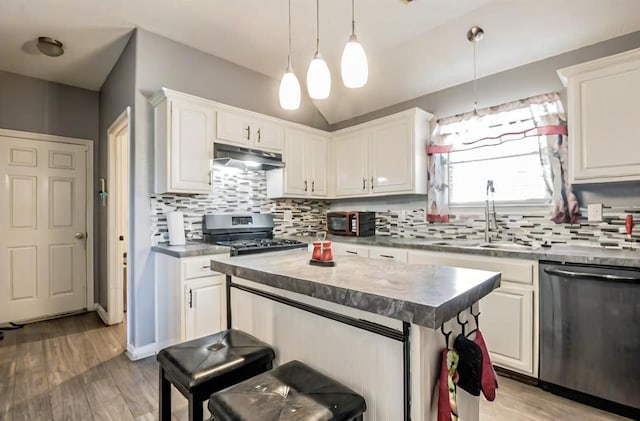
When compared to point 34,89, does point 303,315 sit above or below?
below

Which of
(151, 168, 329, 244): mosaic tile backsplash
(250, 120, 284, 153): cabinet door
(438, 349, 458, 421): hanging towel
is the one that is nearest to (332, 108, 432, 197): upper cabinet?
(151, 168, 329, 244): mosaic tile backsplash

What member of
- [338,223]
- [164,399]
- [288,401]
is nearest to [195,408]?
[164,399]

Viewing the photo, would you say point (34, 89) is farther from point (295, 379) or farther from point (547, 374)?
point (547, 374)

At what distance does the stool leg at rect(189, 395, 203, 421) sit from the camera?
46.6 inches

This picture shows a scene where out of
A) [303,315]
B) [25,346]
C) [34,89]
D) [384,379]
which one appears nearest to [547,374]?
[384,379]

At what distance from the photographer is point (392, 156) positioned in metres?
3.40

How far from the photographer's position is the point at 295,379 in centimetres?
114

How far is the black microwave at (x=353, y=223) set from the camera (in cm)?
361

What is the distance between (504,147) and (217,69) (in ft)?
9.53

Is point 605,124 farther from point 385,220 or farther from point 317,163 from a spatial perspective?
point 317,163

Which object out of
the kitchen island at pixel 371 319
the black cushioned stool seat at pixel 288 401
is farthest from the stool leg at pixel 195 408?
the kitchen island at pixel 371 319

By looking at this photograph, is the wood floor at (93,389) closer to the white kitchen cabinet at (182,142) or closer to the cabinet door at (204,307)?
the cabinet door at (204,307)

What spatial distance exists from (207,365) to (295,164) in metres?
2.68

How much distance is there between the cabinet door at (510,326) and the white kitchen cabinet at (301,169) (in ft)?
7.11
